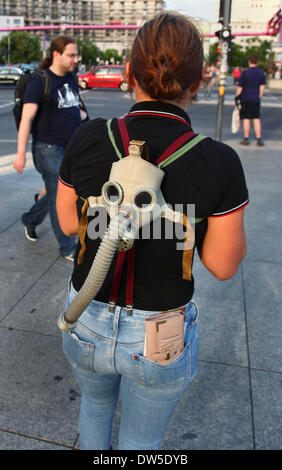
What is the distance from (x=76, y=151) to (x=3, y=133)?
36.4 ft

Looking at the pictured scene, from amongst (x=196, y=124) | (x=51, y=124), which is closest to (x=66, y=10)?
(x=196, y=124)

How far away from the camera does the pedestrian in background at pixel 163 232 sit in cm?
127

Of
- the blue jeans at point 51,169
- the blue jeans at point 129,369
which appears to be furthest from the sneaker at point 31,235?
the blue jeans at point 129,369

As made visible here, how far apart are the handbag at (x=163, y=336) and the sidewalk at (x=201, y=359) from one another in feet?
3.61

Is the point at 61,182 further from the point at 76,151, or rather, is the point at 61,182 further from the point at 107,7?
the point at 107,7

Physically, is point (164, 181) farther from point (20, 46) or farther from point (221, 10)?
point (20, 46)

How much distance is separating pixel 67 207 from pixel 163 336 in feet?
1.92

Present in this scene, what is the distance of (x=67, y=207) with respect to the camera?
1609mm

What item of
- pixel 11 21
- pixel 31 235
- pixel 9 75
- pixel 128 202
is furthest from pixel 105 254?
pixel 11 21

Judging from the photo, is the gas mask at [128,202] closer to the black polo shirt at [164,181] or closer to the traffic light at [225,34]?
the black polo shirt at [164,181]

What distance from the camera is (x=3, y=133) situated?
38.3 ft

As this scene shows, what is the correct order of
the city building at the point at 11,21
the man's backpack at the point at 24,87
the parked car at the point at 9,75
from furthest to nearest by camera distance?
the city building at the point at 11,21, the parked car at the point at 9,75, the man's backpack at the point at 24,87

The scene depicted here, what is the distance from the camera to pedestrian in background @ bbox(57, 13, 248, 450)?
1.27 metres

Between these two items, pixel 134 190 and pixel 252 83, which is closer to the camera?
pixel 134 190
